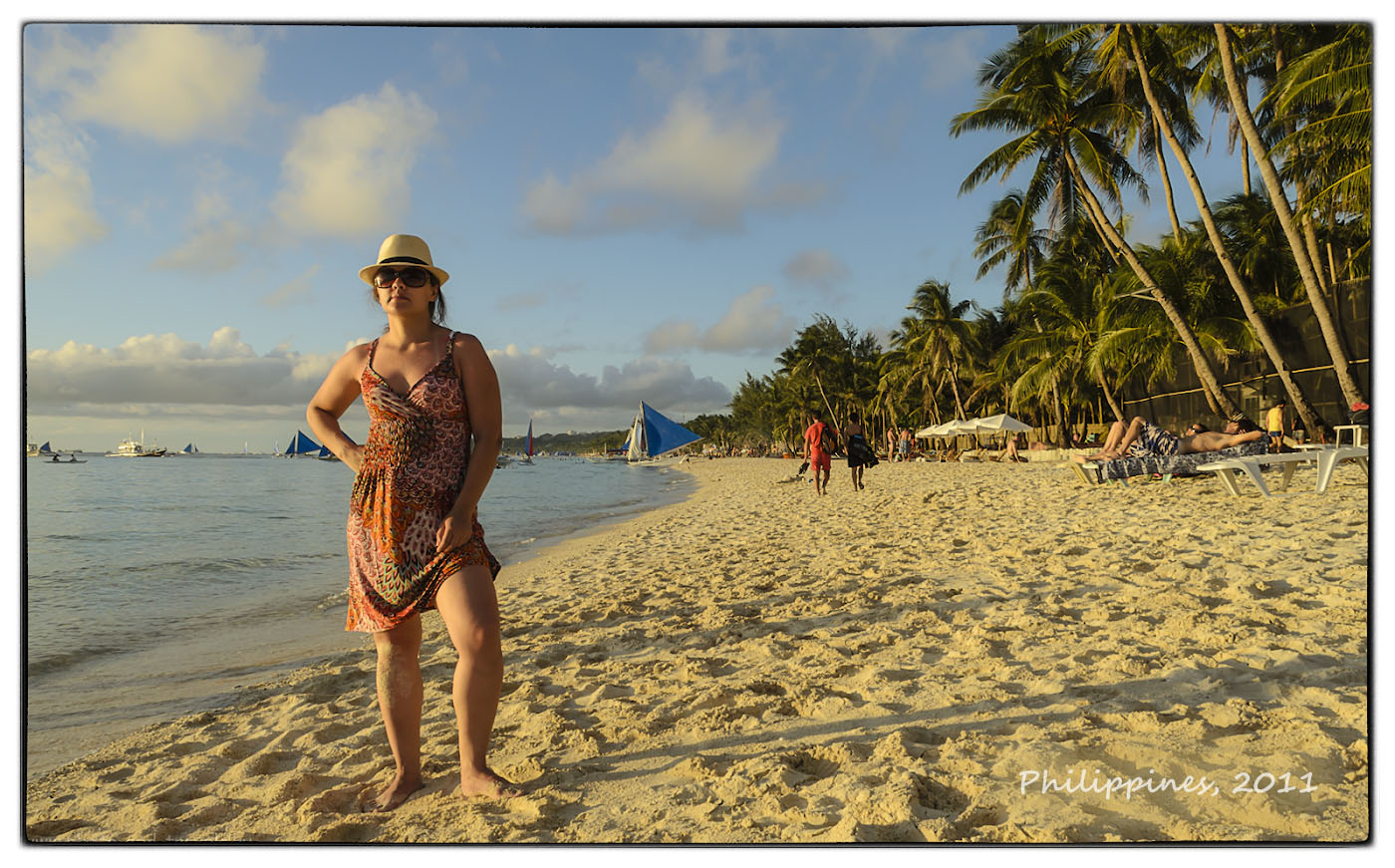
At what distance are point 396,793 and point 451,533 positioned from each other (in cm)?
86

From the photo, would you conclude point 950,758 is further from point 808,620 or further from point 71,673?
point 71,673

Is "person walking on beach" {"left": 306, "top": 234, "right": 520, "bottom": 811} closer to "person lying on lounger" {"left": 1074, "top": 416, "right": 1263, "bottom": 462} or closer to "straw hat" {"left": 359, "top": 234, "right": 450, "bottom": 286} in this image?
"straw hat" {"left": 359, "top": 234, "right": 450, "bottom": 286}

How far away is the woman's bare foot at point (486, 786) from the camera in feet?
7.00

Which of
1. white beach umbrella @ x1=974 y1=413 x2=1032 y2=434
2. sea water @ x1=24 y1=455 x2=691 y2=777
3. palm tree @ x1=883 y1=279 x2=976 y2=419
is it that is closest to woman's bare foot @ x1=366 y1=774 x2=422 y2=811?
sea water @ x1=24 y1=455 x2=691 y2=777

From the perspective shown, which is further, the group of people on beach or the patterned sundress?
the group of people on beach

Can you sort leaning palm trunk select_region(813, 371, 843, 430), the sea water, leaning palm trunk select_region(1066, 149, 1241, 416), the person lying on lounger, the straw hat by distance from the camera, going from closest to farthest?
the straw hat → the sea water → the person lying on lounger → leaning palm trunk select_region(1066, 149, 1241, 416) → leaning palm trunk select_region(813, 371, 843, 430)

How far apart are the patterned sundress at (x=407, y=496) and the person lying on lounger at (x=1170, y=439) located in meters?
8.43

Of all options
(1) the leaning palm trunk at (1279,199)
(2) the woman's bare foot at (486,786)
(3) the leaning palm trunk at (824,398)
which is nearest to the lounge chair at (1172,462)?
(1) the leaning palm trunk at (1279,199)

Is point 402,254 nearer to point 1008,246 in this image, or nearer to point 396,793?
point 396,793

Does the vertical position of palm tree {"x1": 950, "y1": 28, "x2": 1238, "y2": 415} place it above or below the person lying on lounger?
above

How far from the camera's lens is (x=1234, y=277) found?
12.3 metres

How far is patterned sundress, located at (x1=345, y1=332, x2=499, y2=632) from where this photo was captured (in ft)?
6.70

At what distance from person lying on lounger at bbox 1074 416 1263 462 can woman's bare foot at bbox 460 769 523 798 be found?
835cm

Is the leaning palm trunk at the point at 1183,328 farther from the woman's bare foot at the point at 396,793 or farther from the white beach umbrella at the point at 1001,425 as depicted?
the white beach umbrella at the point at 1001,425
